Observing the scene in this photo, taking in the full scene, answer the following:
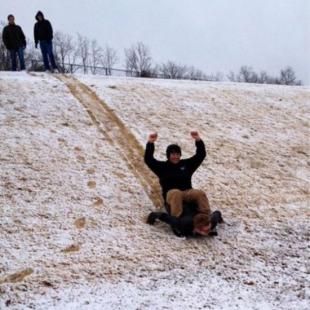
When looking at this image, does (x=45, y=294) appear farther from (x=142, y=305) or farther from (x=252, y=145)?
(x=252, y=145)

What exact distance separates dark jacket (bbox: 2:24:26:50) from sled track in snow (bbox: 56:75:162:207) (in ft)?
7.40

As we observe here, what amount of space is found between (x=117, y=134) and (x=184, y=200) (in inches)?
156

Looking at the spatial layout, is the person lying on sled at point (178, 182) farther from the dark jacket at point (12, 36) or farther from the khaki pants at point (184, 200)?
the dark jacket at point (12, 36)

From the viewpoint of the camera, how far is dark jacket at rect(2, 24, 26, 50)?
14648 millimetres

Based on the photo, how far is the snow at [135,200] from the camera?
515cm

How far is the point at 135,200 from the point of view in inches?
295

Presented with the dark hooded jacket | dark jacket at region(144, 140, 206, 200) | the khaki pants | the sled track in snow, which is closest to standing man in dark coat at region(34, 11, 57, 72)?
the dark hooded jacket

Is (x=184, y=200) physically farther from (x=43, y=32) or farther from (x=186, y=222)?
(x=43, y=32)

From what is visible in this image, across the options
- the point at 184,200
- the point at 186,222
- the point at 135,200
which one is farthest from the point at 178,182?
the point at 135,200

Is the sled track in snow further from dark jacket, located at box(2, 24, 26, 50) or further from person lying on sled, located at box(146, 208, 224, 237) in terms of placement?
dark jacket, located at box(2, 24, 26, 50)

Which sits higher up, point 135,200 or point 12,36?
point 12,36

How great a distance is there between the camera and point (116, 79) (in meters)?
15.0

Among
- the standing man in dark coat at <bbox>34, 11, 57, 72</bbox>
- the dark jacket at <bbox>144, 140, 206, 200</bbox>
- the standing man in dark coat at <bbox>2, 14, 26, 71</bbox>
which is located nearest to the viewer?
the dark jacket at <bbox>144, 140, 206, 200</bbox>

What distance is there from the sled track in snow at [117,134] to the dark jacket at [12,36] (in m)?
2.26
